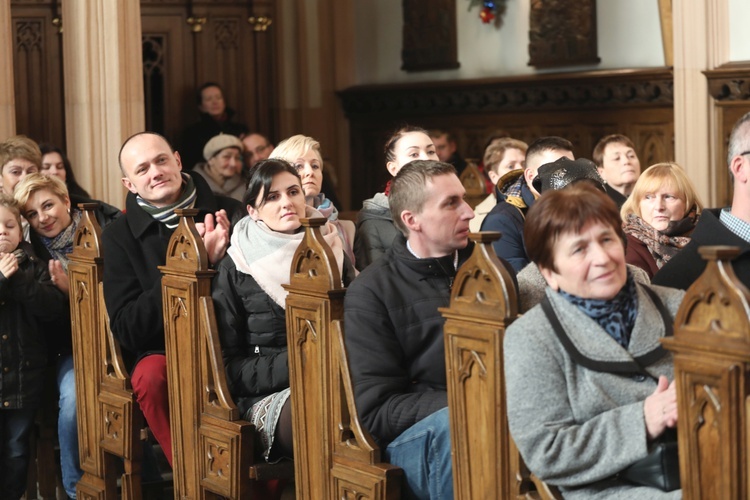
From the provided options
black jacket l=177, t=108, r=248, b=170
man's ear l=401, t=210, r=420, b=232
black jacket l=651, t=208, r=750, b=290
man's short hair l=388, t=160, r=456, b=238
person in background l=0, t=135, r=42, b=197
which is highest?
black jacket l=177, t=108, r=248, b=170

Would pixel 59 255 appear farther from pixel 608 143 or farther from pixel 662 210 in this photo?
pixel 608 143

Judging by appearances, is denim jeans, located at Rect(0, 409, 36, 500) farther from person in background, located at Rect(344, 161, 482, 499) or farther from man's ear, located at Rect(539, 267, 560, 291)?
man's ear, located at Rect(539, 267, 560, 291)

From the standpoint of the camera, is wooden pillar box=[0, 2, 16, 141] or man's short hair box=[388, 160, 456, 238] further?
wooden pillar box=[0, 2, 16, 141]

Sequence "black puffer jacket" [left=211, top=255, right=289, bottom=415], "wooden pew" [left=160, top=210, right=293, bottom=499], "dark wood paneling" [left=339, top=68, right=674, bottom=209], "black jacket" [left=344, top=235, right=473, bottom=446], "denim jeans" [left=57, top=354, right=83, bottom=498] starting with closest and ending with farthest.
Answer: "black jacket" [left=344, top=235, right=473, bottom=446] → "wooden pew" [left=160, top=210, right=293, bottom=499] → "black puffer jacket" [left=211, top=255, right=289, bottom=415] → "denim jeans" [left=57, top=354, right=83, bottom=498] → "dark wood paneling" [left=339, top=68, right=674, bottom=209]

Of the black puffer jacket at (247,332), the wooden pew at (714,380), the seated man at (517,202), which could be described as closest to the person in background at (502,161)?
the seated man at (517,202)

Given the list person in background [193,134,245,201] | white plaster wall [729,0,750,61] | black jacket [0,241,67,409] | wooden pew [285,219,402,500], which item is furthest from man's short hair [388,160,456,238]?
white plaster wall [729,0,750,61]

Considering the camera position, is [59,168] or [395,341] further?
[59,168]

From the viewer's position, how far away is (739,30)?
8.11 metres

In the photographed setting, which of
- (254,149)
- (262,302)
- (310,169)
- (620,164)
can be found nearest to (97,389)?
(262,302)

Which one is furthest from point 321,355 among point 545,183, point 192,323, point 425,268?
point 545,183

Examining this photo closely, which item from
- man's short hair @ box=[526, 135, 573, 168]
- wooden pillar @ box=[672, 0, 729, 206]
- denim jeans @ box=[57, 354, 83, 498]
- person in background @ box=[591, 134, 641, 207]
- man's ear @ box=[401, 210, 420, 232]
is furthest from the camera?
wooden pillar @ box=[672, 0, 729, 206]

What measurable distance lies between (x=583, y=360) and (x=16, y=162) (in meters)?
3.84

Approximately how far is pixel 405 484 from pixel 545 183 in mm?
1489

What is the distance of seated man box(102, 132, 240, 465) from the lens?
4.51 m
